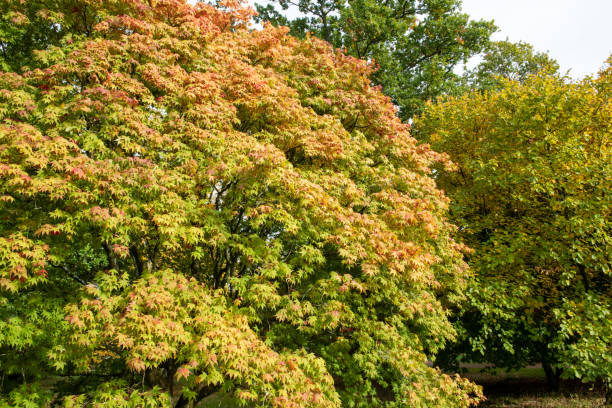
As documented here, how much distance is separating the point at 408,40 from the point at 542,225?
11702 millimetres

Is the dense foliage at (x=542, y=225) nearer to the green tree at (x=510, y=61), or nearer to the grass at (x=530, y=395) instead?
the grass at (x=530, y=395)

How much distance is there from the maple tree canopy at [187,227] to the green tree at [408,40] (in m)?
8.04

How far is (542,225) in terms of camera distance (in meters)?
11.9

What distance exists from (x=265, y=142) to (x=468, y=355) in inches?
439

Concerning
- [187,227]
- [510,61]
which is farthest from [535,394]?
[510,61]

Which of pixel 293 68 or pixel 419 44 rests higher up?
pixel 419 44

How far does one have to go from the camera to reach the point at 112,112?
23.7 ft

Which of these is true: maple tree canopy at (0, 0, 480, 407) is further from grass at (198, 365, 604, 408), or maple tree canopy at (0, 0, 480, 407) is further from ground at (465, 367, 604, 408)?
ground at (465, 367, 604, 408)

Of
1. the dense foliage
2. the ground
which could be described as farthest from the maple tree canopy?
the ground

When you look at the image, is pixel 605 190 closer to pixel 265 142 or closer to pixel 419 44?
pixel 265 142

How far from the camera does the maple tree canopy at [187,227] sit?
6039 mm

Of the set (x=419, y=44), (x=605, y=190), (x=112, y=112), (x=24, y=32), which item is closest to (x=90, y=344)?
(x=112, y=112)

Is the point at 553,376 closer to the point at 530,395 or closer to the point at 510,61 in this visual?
the point at 530,395

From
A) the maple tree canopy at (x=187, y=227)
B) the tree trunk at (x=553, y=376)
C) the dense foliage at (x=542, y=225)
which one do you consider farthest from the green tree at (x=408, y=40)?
the tree trunk at (x=553, y=376)
